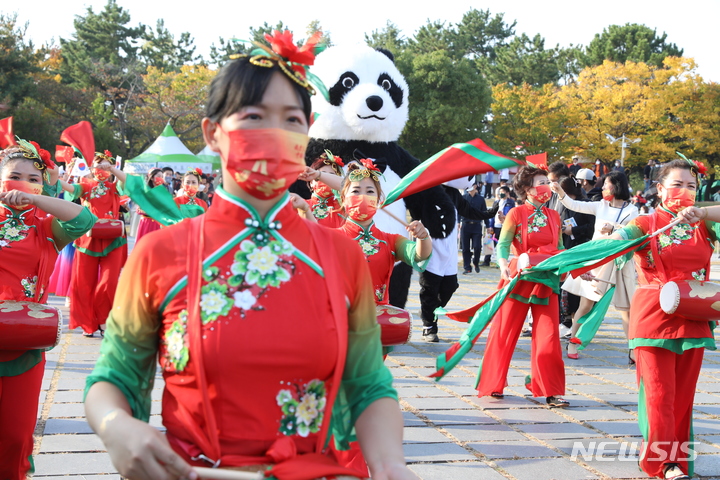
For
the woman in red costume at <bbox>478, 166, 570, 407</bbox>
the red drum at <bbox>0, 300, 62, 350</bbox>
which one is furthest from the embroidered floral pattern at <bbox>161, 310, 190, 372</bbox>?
the woman in red costume at <bbox>478, 166, 570, 407</bbox>

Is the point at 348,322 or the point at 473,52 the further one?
the point at 473,52

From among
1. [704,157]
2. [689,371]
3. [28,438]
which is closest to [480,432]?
[689,371]

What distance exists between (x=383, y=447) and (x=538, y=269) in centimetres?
411

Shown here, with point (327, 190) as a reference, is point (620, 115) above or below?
above

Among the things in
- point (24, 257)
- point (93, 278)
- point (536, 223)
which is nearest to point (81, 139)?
point (24, 257)

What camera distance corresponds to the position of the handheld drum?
24.8ft

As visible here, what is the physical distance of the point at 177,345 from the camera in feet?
5.23

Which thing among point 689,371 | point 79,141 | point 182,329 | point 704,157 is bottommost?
point 689,371

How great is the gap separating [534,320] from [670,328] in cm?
157

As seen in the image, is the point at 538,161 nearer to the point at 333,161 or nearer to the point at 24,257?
the point at 333,161

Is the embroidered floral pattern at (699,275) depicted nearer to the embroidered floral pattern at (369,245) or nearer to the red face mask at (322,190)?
the embroidered floral pattern at (369,245)

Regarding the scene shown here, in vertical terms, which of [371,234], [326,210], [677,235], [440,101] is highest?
[440,101]

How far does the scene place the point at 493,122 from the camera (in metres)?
36.9

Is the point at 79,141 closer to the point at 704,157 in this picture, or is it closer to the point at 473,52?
the point at 704,157
